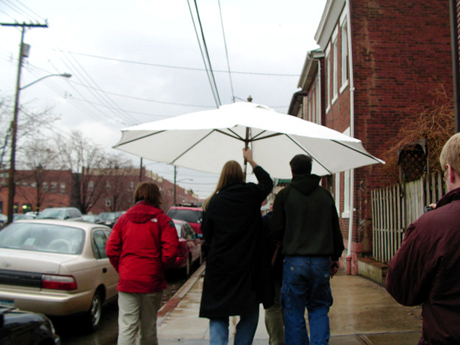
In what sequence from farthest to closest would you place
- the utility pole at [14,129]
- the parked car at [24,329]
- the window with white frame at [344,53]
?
the utility pole at [14,129] → the window with white frame at [344,53] → the parked car at [24,329]

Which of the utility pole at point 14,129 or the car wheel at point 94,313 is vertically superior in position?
the utility pole at point 14,129

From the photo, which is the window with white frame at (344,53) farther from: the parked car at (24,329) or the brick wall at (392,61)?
the parked car at (24,329)

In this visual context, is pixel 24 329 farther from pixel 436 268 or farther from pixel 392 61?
pixel 392 61

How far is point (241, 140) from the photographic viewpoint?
5.23m

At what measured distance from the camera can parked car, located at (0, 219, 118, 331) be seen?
5.06m

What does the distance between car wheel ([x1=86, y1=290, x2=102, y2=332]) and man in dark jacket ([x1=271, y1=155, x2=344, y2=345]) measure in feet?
10.4

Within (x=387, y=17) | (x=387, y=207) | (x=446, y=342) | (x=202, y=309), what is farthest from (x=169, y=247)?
(x=387, y=17)

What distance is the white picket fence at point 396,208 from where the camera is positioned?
6609mm

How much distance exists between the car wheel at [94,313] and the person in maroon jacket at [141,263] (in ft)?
6.78

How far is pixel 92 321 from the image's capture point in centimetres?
577

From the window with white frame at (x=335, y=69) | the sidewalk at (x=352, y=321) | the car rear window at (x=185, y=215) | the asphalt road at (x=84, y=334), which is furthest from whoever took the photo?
the car rear window at (x=185, y=215)

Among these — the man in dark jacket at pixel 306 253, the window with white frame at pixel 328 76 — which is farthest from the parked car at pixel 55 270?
the window with white frame at pixel 328 76

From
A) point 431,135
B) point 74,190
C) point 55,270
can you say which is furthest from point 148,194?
point 74,190

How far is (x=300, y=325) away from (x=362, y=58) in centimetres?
863
